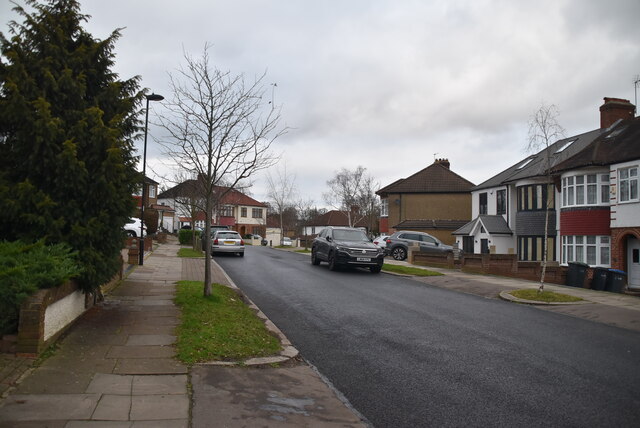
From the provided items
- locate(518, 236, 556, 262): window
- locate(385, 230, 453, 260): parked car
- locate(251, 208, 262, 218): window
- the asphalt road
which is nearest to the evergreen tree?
the asphalt road

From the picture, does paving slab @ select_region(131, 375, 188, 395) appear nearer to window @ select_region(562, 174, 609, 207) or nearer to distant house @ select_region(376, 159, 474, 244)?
window @ select_region(562, 174, 609, 207)

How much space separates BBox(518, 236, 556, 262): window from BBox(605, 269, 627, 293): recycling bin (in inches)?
357

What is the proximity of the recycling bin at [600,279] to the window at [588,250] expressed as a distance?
155 inches

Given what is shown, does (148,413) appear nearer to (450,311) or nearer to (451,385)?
(451,385)

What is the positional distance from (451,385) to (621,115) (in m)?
30.9

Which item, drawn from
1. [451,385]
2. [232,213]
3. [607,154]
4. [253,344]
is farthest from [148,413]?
[232,213]

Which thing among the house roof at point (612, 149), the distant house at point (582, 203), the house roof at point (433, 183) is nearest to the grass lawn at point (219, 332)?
the distant house at point (582, 203)

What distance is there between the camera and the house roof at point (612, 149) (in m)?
24.2

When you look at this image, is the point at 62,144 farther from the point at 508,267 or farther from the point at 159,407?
the point at 508,267

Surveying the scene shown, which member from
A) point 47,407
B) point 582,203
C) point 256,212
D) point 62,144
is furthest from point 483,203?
point 256,212

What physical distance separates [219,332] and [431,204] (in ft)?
136

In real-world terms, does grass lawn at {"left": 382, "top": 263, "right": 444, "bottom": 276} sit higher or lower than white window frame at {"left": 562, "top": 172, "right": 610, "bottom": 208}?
lower

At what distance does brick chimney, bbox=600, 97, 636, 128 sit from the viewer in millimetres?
30109

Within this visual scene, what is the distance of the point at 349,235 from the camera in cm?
2067
